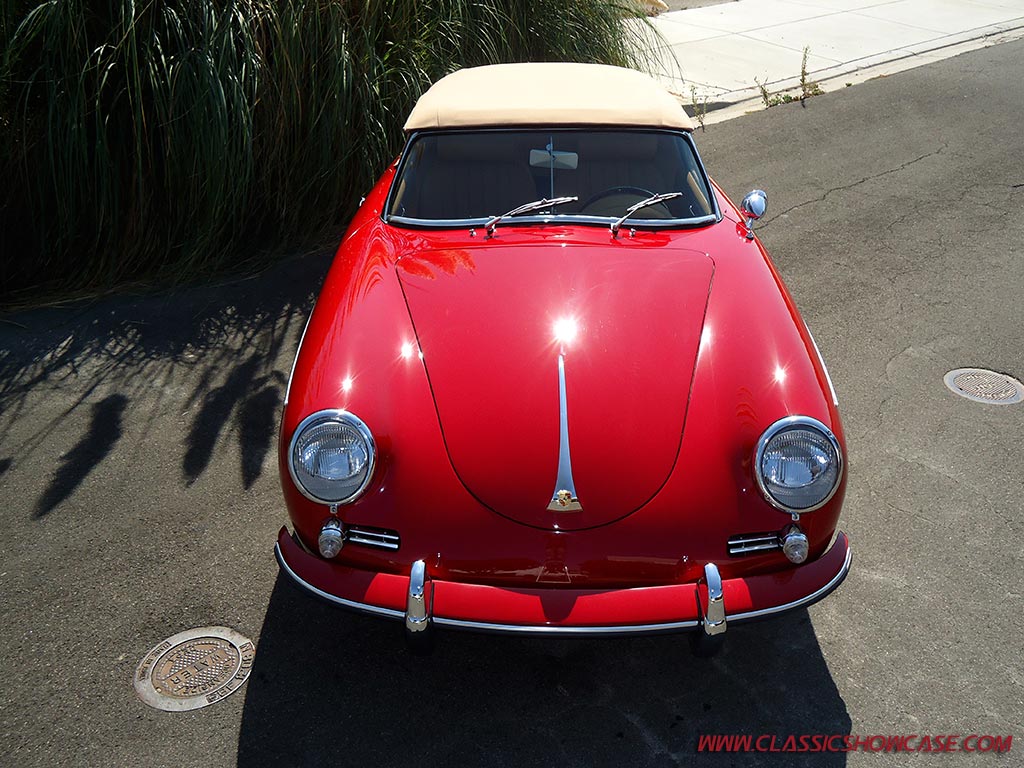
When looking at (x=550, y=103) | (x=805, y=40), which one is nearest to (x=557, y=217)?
(x=550, y=103)

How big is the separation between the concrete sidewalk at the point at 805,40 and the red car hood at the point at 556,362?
5.80m

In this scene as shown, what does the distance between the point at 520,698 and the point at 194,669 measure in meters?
1.07

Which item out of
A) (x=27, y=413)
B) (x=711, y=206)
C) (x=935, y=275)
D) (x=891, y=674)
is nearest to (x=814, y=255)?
(x=935, y=275)

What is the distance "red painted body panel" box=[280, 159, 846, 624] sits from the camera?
2693 millimetres

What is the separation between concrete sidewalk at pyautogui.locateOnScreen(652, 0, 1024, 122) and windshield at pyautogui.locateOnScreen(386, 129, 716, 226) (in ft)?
16.4

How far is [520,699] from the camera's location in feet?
9.69

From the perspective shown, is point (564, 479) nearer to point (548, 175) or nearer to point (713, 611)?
point (713, 611)

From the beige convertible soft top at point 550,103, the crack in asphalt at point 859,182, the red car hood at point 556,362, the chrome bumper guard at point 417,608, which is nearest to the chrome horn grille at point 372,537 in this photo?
the chrome bumper guard at point 417,608

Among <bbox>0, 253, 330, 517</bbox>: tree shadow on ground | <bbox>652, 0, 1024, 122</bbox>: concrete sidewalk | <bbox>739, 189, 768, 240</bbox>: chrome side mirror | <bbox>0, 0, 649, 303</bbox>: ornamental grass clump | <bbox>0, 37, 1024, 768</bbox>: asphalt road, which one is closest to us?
<bbox>0, 37, 1024, 768</bbox>: asphalt road

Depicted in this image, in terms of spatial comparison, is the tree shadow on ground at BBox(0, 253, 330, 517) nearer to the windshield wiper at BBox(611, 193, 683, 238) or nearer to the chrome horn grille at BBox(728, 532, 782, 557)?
the windshield wiper at BBox(611, 193, 683, 238)

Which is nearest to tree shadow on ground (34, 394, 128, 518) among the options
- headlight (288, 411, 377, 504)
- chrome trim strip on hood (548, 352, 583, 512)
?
headlight (288, 411, 377, 504)

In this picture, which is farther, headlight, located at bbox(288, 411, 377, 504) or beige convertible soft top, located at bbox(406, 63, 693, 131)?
beige convertible soft top, located at bbox(406, 63, 693, 131)

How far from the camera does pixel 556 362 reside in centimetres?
301

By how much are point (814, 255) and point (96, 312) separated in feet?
14.5
